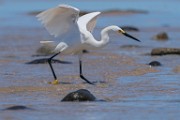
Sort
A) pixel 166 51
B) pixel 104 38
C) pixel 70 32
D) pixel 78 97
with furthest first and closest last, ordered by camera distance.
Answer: pixel 166 51
pixel 70 32
pixel 104 38
pixel 78 97

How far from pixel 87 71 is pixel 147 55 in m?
2.75

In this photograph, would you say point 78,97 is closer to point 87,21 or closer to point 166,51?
point 87,21

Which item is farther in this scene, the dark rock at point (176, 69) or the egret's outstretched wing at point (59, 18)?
the dark rock at point (176, 69)

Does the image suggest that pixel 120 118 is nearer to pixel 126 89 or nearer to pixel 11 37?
pixel 126 89

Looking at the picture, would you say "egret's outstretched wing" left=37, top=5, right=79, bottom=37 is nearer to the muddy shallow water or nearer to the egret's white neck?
the egret's white neck

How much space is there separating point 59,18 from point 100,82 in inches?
50.6

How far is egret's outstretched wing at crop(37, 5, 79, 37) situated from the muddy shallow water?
895 mm

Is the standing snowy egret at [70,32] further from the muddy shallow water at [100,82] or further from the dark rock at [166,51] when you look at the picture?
the dark rock at [166,51]

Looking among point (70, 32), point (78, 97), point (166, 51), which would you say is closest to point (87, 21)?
point (70, 32)

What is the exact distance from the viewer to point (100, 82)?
40.0 ft

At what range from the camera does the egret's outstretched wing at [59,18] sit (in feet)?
39.2

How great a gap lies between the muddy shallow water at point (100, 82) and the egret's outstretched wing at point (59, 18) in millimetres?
895

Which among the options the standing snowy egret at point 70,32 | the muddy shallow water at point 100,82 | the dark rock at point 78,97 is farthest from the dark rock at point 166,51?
the dark rock at point 78,97

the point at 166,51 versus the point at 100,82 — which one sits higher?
the point at 100,82
